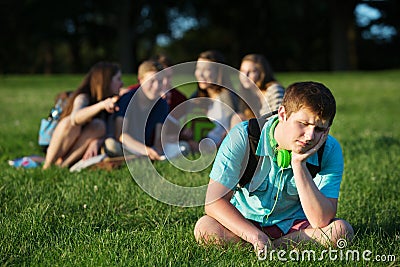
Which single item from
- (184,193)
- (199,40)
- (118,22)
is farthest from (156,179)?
(199,40)

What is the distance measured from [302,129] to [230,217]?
71 centimetres

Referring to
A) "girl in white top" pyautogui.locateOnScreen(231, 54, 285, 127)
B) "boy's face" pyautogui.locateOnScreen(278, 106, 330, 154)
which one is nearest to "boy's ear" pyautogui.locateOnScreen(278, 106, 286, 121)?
"boy's face" pyautogui.locateOnScreen(278, 106, 330, 154)

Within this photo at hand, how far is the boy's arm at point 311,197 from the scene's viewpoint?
10.5 ft

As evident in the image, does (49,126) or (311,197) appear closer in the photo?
(311,197)

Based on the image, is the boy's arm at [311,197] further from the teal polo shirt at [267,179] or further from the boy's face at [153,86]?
the boy's face at [153,86]

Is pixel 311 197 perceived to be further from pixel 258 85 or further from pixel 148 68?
pixel 148 68

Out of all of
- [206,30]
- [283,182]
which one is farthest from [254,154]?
[206,30]

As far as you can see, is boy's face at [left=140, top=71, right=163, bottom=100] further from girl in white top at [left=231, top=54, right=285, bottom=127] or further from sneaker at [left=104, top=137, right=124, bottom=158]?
girl in white top at [left=231, top=54, right=285, bottom=127]

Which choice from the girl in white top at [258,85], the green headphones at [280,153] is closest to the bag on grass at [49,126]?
the girl in white top at [258,85]

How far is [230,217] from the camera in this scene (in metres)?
3.35

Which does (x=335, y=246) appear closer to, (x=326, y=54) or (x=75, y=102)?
(x=75, y=102)

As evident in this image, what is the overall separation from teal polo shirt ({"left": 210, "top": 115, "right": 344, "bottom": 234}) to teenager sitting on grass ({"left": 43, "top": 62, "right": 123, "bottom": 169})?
9.14 ft

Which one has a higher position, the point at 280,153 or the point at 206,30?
the point at 280,153

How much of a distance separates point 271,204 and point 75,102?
3227mm
